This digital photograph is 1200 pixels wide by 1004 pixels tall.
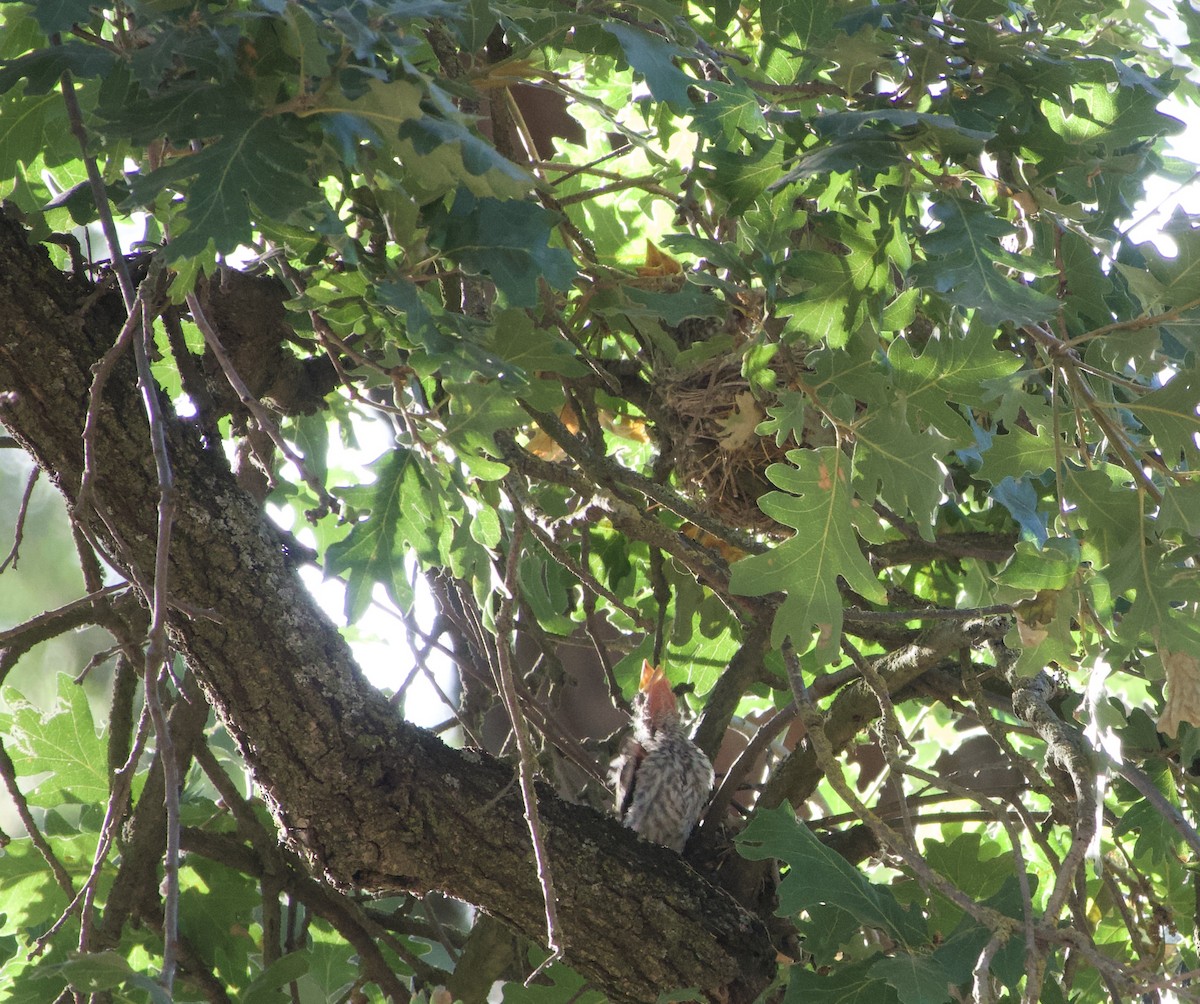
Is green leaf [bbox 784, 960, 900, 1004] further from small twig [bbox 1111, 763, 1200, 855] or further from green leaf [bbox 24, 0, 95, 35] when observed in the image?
green leaf [bbox 24, 0, 95, 35]

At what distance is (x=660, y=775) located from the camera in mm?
2918

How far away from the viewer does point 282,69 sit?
3.63 feet

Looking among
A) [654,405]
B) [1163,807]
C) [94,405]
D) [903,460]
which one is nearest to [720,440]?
[654,405]

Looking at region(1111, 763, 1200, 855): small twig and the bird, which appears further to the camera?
the bird

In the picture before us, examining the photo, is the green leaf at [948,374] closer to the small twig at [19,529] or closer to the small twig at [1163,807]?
the small twig at [1163,807]

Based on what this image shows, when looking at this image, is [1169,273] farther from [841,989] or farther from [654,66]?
[841,989]

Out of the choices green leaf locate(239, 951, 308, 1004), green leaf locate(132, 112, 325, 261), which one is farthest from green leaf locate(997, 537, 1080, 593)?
green leaf locate(239, 951, 308, 1004)

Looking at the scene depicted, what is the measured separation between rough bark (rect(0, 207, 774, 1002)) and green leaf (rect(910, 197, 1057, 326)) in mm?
915

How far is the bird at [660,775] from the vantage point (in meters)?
2.75

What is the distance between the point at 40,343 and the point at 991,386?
1.19 metres

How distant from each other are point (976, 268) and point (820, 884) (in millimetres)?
841

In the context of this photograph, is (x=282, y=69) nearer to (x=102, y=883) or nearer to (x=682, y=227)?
(x=682, y=227)

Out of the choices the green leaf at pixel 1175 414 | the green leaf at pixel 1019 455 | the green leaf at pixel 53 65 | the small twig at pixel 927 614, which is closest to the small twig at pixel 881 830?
the small twig at pixel 927 614

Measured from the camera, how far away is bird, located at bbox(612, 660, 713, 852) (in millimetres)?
2746
